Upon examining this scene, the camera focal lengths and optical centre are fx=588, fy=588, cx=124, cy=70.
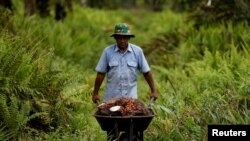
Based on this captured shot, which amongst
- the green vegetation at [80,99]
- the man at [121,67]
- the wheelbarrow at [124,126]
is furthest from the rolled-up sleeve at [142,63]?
the wheelbarrow at [124,126]

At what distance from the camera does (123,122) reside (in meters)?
7.35

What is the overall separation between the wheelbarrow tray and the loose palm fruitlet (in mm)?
89

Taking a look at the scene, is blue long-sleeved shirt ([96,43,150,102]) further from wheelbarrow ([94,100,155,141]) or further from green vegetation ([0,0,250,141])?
wheelbarrow ([94,100,155,141])

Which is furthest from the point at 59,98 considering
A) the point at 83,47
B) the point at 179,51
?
the point at 83,47

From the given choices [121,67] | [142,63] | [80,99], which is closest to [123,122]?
[121,67]

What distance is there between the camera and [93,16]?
27719mm

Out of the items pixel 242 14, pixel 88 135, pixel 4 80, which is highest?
pixel 242 14

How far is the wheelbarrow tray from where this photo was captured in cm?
729

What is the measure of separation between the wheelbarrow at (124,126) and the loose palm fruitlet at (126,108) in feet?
0.31

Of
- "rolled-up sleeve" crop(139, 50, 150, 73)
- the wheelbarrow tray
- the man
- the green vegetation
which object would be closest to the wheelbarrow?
the wheelbarrow tray

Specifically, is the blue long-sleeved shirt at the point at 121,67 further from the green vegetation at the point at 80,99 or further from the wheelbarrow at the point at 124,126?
the wheelbarrow at the point at 124,126

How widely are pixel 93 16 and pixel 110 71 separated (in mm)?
19299

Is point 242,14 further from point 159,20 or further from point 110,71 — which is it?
point 159,20

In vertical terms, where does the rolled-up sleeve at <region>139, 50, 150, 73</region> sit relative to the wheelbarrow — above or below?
above
